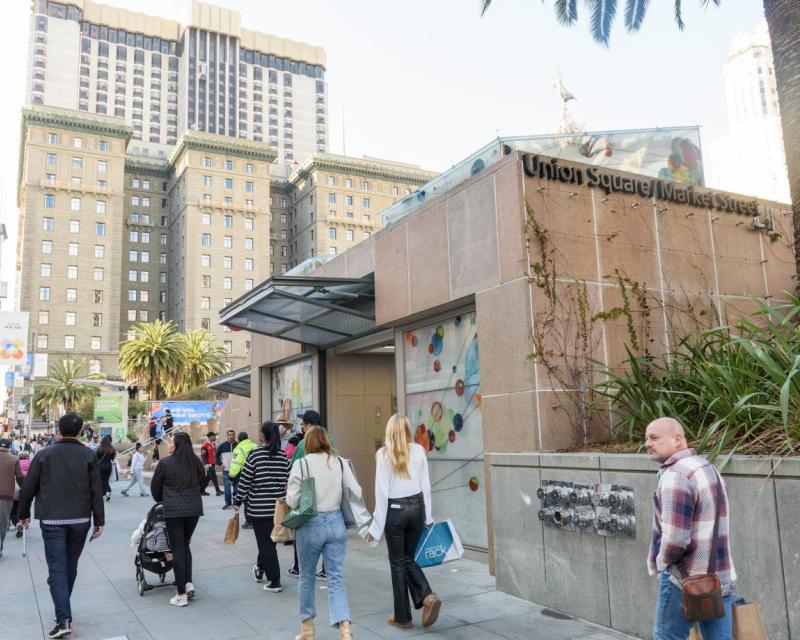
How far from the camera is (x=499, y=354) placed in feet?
26.7

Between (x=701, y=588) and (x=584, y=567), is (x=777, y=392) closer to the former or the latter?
(x=584, y=567)

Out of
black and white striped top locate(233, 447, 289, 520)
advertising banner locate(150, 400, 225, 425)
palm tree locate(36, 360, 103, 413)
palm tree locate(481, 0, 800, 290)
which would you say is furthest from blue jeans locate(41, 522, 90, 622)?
palm tree locate(36, 360, 103, 413)

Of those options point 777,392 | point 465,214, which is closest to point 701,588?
point 777,392

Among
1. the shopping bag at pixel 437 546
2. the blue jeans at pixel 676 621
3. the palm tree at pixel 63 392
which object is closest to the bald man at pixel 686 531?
the blue jeans at pixel 676 621

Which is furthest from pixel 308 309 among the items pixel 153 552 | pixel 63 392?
pixel 63 392

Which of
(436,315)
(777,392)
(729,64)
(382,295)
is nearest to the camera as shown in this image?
(777,392)

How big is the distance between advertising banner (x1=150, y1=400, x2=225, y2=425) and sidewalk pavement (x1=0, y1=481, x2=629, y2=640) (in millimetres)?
28797

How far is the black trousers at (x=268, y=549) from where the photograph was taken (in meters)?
7.65

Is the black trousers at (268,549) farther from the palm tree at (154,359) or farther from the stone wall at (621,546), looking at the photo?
the palm tree at (154,359)

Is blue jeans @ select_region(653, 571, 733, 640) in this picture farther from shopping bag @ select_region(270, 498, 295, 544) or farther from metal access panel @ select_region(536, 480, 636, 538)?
shopping bag @ select_region(270, 498, 295, 544)

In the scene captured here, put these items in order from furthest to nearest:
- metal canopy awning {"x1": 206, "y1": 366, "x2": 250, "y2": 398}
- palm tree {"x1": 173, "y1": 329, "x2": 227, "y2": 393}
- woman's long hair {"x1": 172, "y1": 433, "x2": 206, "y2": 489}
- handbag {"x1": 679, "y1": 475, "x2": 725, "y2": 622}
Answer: palm tree {"x1": 173, "y1": 329, "x2": 227, "y2": 393} → metal canopy awning {"x1": 206, "y1": 366, "x2": 250, "y2": 398} → woman's long hair {"x1": 172, "y1": 433, "x2": 206, "y2": 489} → handbag {"x1": 679, "y1": 475, "x2": 725, "y2": 622}

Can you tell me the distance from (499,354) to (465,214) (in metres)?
1.95

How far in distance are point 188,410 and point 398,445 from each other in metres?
35.0

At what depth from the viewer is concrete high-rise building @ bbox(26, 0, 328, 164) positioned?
12219 cm
